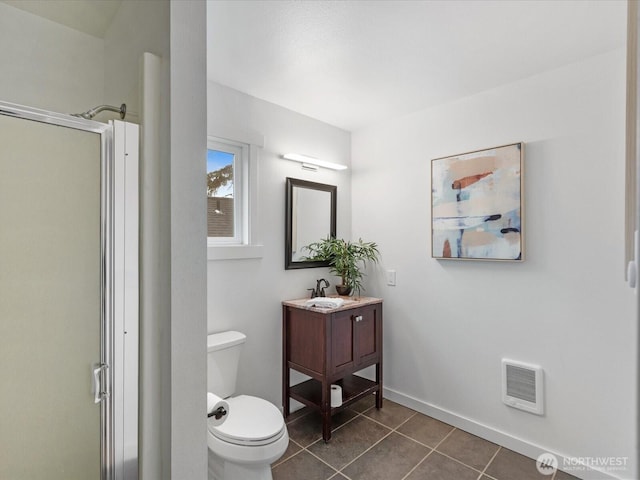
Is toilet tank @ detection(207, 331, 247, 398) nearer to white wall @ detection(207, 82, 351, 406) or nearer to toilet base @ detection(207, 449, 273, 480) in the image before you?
white wall @ detection(207, 82, 351, 406)

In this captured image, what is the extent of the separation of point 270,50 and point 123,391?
1.72 meters

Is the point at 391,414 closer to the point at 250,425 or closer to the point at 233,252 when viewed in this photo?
the point at 250,425

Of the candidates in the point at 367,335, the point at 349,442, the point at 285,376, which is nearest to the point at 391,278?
the point at 367,335

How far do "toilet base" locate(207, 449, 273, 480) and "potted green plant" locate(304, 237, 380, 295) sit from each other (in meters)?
1.46

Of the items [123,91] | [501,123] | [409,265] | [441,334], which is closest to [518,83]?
[501,123]

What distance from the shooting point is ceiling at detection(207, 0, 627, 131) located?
4.95ft

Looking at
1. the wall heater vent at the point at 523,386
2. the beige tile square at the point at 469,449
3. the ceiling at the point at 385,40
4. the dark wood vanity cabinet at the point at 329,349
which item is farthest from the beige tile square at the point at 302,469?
the ceiling at the point at 385,40

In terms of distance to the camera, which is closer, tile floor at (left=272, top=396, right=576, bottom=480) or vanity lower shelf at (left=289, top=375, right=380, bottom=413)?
tile floor at (left=272, top=396, right=576, bottom=480)

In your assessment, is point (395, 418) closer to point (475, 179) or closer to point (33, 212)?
point (475, 179)

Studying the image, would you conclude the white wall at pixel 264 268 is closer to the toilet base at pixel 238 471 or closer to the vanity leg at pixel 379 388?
the toilet base at pixel 238 471

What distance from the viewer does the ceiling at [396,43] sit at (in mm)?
1508

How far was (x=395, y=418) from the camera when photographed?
2.55m

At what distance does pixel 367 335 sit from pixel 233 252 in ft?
Answer: 3.94

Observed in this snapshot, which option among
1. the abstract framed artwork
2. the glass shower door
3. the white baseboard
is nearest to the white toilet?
the glass shower door
